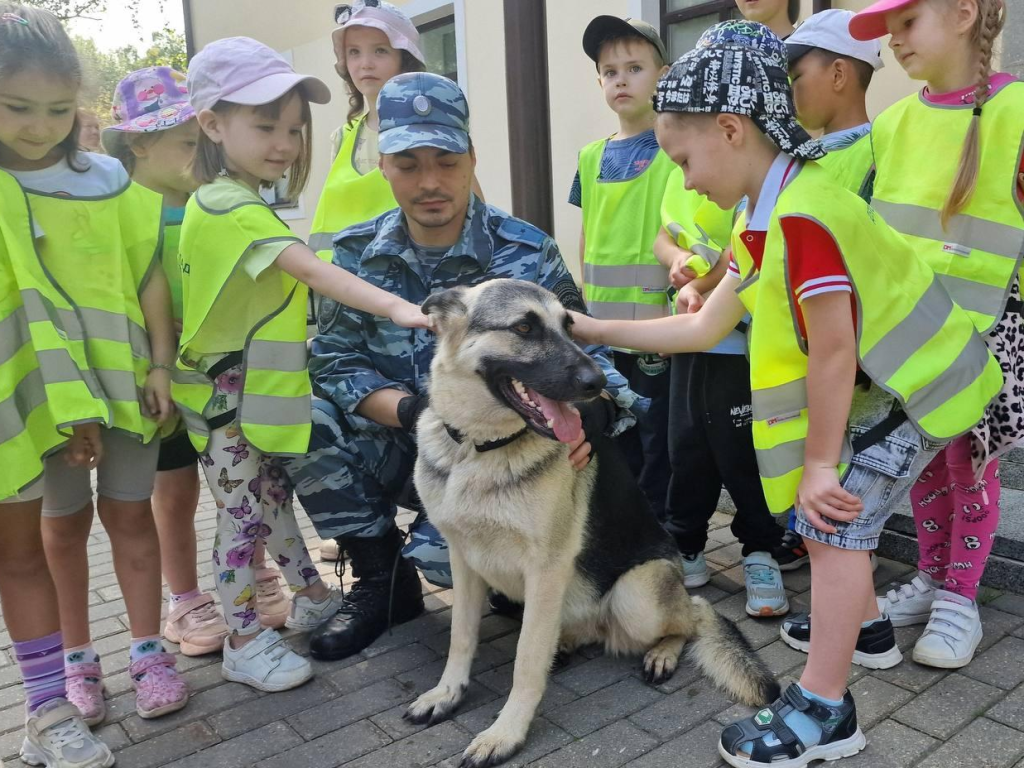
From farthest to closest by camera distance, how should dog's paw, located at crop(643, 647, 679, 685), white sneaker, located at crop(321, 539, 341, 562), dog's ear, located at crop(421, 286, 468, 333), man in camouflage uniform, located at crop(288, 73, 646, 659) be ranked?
white sneaker, located at crop(321, 539, 341, 562) < man in camouflage uniform, located at crop(288, 73, 646, 659) < dog's paw, located at crop(643, 647, 679, 685) < dog's ear, located at crop(421, 286, 468, 333)

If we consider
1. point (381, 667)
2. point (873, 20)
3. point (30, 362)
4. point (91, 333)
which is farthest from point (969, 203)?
point (30, 362)

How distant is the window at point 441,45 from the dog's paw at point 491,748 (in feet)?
24.6

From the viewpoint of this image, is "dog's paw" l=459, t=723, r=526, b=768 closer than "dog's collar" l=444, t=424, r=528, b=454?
Yes

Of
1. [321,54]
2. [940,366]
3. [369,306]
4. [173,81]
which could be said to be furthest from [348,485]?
[321,54]

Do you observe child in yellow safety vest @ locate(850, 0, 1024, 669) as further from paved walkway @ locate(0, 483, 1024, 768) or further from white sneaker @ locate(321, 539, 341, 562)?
white sneaker @ locate(321, 539, 341, 562)

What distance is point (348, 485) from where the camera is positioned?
11.0 feet

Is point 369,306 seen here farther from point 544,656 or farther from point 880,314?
point 880,314

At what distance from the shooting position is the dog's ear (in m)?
2.64

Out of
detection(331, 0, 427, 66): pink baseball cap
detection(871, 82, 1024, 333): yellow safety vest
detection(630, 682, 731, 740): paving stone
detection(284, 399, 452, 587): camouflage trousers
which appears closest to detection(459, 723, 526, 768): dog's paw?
detection(630, 682, 731, 740): paving stone

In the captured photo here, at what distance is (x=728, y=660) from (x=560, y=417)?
3.52 ft

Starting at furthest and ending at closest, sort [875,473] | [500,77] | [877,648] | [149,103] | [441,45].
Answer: [441,45], [500,77], [149,103], [877,648], [875,473]

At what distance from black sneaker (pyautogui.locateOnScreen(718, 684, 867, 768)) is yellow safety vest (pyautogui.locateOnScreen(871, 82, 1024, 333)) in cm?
136

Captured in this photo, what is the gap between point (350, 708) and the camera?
9.29 ft

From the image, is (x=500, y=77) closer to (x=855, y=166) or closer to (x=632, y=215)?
(x=632, y=215)
